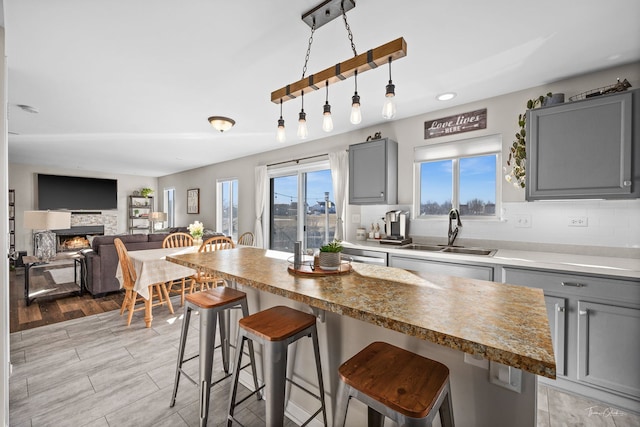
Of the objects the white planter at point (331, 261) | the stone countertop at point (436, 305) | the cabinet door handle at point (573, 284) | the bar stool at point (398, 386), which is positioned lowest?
the bar stool at point (398, 386)

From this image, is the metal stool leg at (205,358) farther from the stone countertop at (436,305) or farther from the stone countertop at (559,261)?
the stone countertop at (559,261)

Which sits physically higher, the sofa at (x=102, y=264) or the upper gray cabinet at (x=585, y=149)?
the upper gray cabinet at (x=585, y=149)

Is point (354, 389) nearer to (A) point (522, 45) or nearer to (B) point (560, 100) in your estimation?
(A) point (522, 45)

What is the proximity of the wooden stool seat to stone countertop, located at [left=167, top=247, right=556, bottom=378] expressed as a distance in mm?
197

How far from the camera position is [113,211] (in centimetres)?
851

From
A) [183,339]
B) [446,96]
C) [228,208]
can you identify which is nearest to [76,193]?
[228,208]

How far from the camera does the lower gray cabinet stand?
1.82 metres

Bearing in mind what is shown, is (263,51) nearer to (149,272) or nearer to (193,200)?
(149,272)

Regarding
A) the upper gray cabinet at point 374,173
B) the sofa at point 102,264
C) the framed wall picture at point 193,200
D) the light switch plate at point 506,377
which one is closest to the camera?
the light switch plate at point 506,377

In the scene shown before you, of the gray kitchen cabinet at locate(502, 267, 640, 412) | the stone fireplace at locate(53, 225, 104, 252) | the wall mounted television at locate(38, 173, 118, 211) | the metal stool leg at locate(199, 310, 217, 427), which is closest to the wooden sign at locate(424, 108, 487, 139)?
the gray kitchen cabinet at locate(502, 267, 640, 412)

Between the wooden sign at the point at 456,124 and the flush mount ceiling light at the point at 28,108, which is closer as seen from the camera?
the wooden sign at the point at 456,124

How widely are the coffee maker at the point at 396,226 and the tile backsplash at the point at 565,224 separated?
1.34ft

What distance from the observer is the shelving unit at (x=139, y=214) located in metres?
8.80

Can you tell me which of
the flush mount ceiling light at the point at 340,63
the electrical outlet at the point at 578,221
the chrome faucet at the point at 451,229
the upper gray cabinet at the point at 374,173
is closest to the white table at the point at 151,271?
the upper gray cabinet at the point at 374,173
